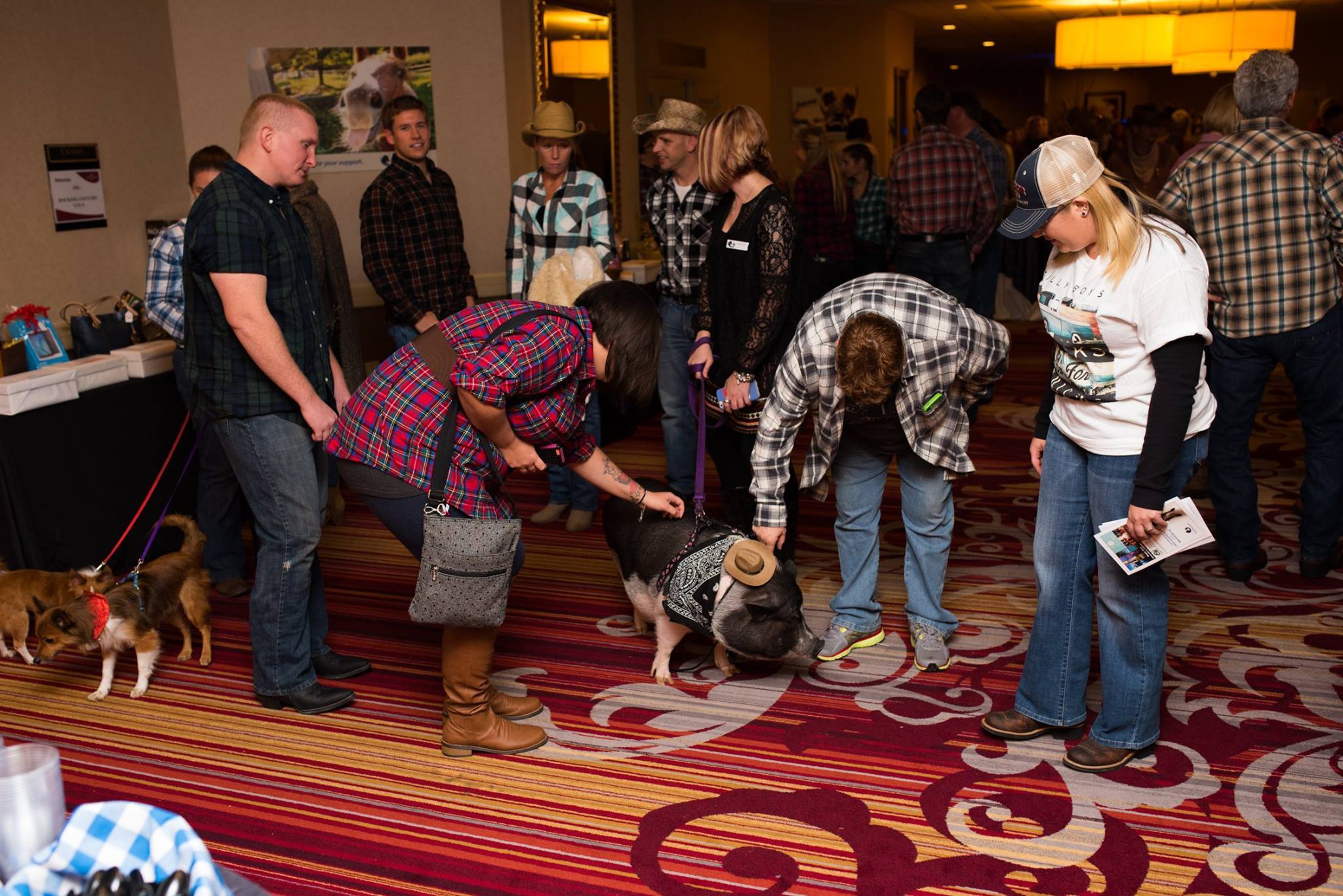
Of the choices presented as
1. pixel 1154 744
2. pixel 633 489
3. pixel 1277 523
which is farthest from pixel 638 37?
pixel 1154 744

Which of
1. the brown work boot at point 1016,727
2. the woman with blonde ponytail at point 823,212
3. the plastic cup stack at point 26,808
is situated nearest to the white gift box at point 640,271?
the woman with blonde ponytail at point 823,212

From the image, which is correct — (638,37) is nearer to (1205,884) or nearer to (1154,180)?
(1154,180)

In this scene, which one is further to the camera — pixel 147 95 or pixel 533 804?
pixel 147 95

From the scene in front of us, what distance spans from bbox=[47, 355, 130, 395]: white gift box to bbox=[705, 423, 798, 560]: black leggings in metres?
2.10

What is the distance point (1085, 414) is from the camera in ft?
8.25

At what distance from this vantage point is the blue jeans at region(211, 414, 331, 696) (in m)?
2.89

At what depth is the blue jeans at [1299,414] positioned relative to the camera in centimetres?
364

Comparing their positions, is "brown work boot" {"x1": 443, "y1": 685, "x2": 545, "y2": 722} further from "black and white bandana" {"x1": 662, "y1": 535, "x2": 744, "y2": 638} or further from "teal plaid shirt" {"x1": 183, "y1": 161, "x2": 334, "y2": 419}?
"teal plaid shirt" {"x1": 183, "y1": 161, "x2": 334, "y2": 419}

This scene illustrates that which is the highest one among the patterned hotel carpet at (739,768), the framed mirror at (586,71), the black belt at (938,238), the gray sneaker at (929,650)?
the framed mirror at (586,71)

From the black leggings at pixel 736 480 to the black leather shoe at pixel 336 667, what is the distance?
4.37 ft

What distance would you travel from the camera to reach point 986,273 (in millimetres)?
6852

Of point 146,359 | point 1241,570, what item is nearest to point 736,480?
point 1241,570

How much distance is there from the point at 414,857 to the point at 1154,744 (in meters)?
1.83

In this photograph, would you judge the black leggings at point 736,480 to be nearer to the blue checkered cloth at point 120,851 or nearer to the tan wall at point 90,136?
the blue checkered cloth at point 120,851
